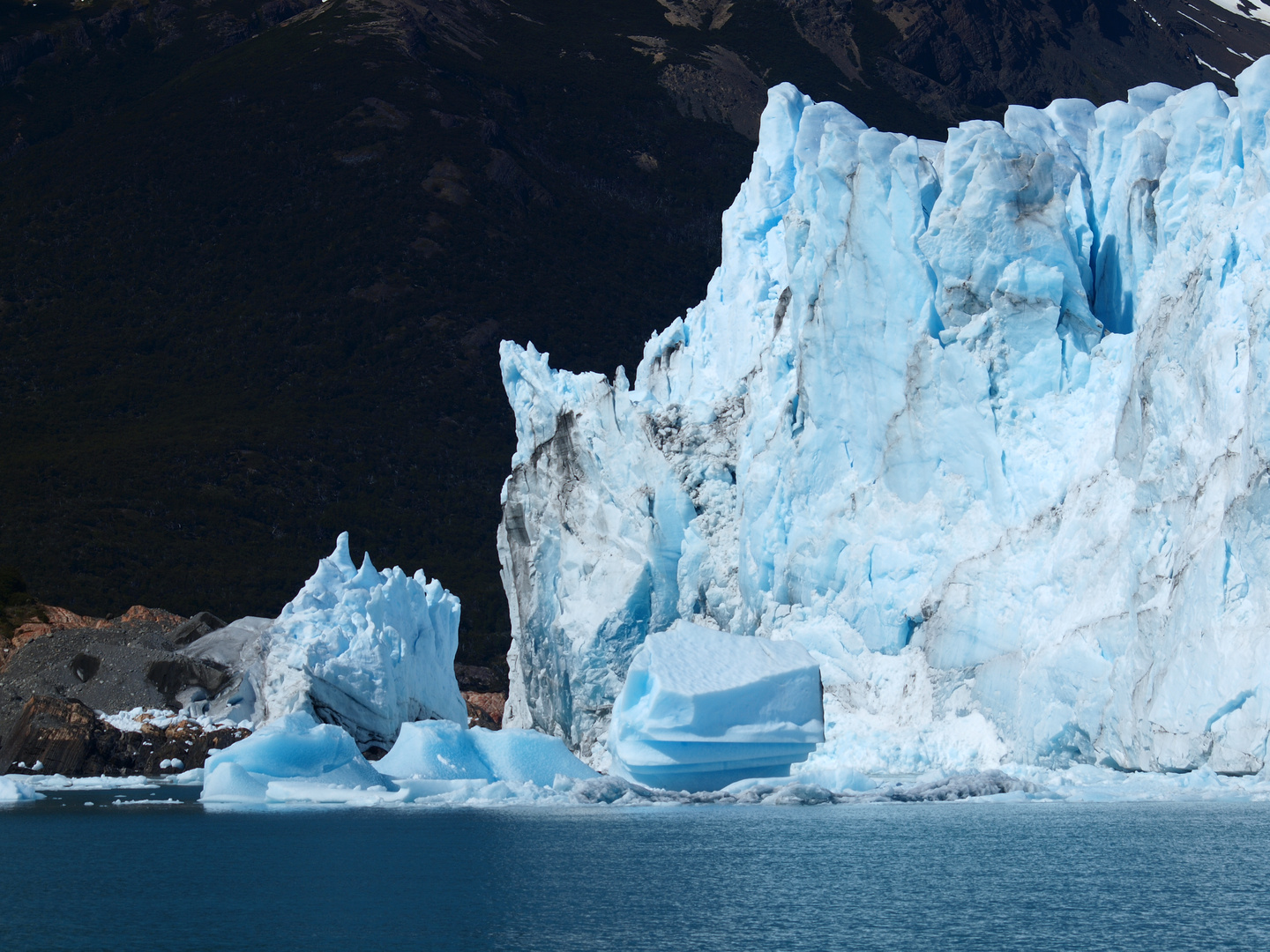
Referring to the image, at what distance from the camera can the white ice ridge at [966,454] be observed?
21.7m

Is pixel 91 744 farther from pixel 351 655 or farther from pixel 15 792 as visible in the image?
pixel 351 655

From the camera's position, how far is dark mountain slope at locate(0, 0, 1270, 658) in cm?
6794

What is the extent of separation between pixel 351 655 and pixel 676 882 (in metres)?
20.7

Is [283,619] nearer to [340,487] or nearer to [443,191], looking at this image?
[340,487]

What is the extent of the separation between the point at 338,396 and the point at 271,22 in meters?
51.4

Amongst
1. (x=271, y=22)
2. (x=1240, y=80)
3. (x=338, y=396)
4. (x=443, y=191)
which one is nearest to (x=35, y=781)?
(x=1240, y=80)

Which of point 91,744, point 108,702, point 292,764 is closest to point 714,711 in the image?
point 292,764

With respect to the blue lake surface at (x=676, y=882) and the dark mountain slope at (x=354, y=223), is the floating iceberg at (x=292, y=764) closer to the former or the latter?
the blue lake surface at (x=676, y=882)

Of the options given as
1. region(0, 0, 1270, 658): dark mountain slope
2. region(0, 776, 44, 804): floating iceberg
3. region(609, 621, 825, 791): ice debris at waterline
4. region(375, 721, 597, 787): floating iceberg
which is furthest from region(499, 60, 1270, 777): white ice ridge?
region(0, 0, 1270, 658): dark mountain slope

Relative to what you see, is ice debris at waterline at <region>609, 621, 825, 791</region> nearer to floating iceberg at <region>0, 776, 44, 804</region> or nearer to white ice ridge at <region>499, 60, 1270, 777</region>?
white ice ridge at <region>499, 60, 1270, 777</region>

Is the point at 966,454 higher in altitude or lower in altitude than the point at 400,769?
higher

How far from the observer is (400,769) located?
27.0 m

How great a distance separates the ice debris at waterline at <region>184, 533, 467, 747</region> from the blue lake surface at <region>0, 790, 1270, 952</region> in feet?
39.8

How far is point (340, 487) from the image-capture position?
238 ft
